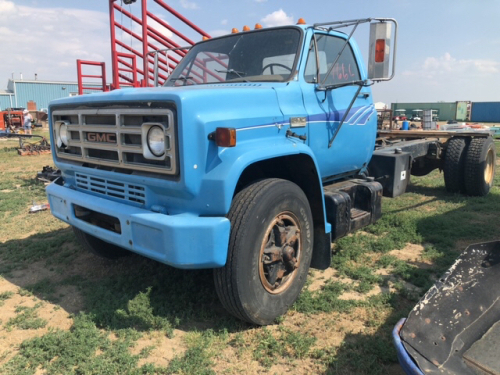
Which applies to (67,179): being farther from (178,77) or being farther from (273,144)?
(273,144)

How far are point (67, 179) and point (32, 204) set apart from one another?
11.5ft

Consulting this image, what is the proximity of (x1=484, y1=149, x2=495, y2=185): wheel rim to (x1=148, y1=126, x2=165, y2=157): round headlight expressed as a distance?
6.16 m

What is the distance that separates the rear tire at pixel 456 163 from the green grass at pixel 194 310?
183 cm

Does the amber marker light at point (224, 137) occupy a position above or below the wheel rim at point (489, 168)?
above

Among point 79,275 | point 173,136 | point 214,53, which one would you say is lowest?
point 79,275

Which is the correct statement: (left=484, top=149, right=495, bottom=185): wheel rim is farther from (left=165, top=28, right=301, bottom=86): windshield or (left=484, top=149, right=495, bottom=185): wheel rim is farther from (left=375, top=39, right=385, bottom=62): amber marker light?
(left=165, top=28, right=301, bottom=86): windshield

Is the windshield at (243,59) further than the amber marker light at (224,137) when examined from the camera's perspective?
Yes

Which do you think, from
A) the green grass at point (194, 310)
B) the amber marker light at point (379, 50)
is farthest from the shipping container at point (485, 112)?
the amber marker light at point (379, 50)

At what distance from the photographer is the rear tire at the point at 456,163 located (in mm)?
6816

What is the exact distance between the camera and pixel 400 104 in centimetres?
5259

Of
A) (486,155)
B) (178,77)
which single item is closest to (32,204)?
(178,77)

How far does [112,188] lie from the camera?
305 cm

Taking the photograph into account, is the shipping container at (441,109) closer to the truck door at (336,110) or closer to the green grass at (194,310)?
the truck door at (336,110)

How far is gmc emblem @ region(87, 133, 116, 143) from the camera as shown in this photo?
291 cm
